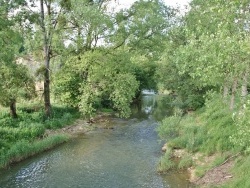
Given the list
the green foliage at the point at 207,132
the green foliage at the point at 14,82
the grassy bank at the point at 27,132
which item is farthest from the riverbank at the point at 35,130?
the green foliage at the point at 207,132

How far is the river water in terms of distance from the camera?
636 inches

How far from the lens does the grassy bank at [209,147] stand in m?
14.0

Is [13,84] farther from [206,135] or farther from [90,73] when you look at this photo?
[206,135]

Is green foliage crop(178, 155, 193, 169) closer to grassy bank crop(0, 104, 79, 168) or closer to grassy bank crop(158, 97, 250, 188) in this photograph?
grassy bank crop(158, 97, 250, 188)

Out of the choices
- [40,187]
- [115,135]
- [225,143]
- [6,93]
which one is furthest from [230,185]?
[6,93]

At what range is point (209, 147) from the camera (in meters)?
18.1

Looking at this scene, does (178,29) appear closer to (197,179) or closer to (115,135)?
(115,135)

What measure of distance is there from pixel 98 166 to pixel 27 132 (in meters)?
6.83

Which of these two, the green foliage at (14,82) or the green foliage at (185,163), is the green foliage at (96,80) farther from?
the green foliage at (185,163)

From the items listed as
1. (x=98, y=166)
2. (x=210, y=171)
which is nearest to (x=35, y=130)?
(x=98, y=166)

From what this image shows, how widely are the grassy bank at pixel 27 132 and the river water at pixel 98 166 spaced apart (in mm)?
635

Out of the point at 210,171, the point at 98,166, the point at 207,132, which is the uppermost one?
the point at 207,132

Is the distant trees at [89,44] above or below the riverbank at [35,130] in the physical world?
above

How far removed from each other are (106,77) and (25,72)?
292 inches
